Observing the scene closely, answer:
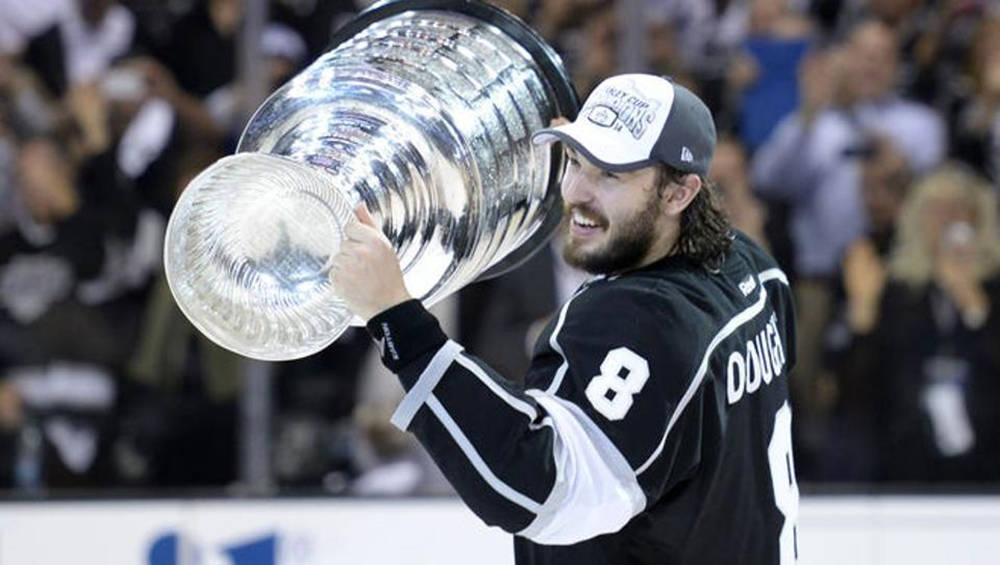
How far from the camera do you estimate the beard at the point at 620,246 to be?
2.71 metres

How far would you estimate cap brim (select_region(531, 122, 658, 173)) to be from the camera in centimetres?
268

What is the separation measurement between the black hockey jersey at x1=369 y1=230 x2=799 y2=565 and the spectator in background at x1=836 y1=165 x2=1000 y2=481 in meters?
2.42

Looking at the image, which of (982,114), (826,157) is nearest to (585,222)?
(826,157)

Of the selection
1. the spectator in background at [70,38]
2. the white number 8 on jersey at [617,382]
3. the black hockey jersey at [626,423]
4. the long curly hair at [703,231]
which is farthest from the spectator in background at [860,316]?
the white number 8 on jersey at [617,382]

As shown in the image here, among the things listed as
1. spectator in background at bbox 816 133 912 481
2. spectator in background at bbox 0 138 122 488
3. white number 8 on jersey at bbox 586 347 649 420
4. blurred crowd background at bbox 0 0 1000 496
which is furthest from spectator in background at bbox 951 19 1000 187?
white number 8 on jersey at bbox 586 347 649 420

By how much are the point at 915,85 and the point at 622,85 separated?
301 cm

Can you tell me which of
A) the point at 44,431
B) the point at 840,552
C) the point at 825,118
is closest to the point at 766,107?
the point at 825,118

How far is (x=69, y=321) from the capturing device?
570cm

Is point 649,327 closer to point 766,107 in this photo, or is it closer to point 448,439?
point 448,439

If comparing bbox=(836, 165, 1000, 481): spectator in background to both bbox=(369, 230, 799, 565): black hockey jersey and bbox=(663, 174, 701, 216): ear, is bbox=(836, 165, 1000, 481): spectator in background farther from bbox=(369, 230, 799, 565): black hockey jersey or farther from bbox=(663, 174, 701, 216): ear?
bbox=(663, 174, 701, 216): ear

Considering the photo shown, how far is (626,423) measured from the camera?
101 inches

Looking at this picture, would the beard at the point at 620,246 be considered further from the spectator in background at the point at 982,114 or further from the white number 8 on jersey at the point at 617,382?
the spectator in background at the point at 982,114

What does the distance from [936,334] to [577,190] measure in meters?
2.83

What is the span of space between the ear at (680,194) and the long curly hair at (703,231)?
2 cm
